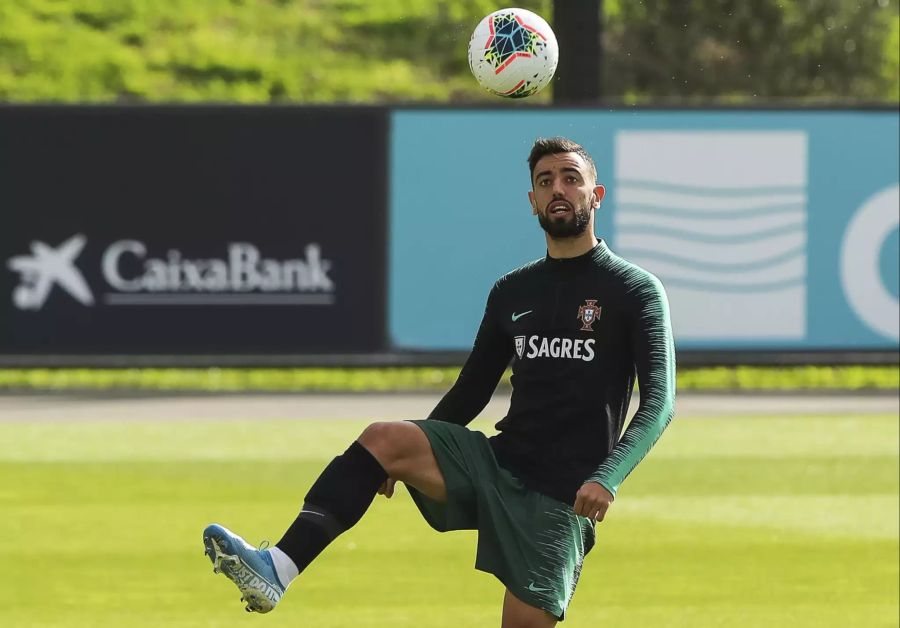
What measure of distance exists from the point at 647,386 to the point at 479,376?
0.80 meters

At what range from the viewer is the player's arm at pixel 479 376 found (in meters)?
6.80

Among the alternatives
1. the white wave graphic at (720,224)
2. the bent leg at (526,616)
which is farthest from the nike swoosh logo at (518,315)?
the white wave graphic at (720,224)

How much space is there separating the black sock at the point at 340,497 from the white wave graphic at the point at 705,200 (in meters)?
11.3

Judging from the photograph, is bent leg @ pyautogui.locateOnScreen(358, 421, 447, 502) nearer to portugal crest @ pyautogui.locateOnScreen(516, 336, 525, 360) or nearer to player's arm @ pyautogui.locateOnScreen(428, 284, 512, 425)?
player's arm @ pyautogui.locateOnScreen(428, 284, 512, 425)

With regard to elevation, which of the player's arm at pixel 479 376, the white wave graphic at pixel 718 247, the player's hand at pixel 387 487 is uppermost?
the player's arm at pixel 479 376

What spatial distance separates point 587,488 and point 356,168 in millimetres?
11631

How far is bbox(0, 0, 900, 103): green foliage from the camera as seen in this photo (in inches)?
1089

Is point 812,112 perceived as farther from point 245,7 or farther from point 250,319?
point 245,7

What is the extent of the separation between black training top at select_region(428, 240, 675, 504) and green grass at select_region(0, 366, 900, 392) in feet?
39.3

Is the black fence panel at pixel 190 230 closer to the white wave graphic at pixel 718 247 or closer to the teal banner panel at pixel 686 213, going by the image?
the teal banner panel at pixel 686 213

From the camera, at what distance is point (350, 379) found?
2100cm

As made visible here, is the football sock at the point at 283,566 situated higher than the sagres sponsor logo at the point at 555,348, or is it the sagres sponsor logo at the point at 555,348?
the sagres sponsor logo at the point at 555,348

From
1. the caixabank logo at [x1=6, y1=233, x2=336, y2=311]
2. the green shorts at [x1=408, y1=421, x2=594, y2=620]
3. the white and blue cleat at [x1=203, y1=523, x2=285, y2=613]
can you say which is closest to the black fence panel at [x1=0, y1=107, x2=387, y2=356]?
the caixabank logo at [x1=6, y1=233, x2=336, y2=311]

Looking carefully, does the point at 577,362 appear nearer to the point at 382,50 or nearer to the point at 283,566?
the point at 283,566
